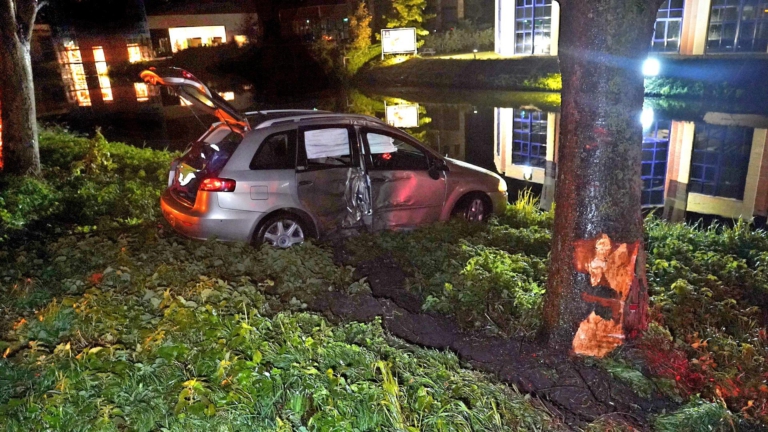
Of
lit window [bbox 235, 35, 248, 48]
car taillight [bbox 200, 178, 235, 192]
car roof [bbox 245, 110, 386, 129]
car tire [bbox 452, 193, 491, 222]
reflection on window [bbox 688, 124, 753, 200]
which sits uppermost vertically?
lit window [bbox 235, 35, 248, 48]

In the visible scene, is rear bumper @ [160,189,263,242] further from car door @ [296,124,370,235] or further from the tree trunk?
the tree trunk

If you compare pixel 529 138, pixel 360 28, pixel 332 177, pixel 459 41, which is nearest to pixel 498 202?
pixel 332 177

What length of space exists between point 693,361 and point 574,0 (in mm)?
2551

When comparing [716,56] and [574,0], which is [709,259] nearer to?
[574,0]

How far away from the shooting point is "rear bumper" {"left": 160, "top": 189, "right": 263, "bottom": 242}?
5.76m

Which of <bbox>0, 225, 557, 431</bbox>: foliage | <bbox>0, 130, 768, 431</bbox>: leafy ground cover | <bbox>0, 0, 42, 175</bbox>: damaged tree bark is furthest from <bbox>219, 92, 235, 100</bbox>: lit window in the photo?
<bbox>0, 225, 557, 431</bbox>: foliage

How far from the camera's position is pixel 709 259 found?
5.39 meters

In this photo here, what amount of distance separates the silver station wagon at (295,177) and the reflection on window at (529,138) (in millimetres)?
6834

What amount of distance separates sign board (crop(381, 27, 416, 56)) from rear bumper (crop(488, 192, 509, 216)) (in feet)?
99.3

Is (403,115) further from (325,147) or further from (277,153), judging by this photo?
(277,153)

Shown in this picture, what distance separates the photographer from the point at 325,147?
6230 mm

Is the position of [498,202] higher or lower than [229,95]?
lower

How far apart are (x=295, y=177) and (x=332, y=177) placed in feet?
1.46

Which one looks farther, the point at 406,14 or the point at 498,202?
the point at 406,14
